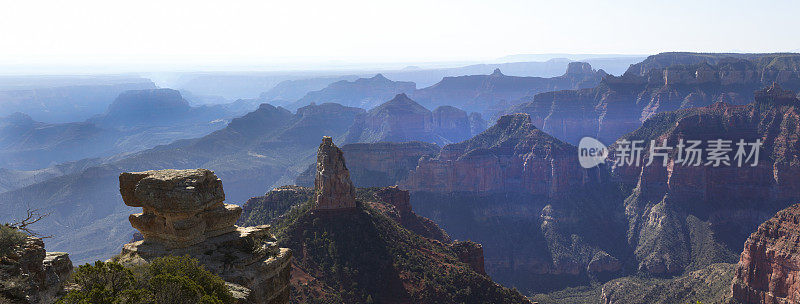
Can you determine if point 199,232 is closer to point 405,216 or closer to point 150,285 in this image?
point 150,285

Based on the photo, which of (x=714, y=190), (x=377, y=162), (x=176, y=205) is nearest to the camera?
(x=176, y=205)

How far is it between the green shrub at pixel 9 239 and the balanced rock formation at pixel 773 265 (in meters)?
95.8

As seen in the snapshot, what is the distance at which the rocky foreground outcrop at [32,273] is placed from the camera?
16.8 m

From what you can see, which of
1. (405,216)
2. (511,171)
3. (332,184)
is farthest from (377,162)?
(332,184)

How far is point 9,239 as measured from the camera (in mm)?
18203

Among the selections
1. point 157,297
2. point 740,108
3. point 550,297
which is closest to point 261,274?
point 157,297

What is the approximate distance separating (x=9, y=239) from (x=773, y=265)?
3940 inches

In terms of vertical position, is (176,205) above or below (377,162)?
above

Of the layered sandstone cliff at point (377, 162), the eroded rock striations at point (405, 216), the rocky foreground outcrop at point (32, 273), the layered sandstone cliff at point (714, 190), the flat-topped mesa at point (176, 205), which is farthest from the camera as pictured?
the layered sandstone cliff at point (377, 162)

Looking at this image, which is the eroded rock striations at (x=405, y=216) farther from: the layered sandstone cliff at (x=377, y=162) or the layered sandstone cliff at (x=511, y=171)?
the layered sandstone cliff at (x=377, y=162)

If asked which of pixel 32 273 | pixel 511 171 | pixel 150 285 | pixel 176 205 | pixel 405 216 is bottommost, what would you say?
pixel 511 171

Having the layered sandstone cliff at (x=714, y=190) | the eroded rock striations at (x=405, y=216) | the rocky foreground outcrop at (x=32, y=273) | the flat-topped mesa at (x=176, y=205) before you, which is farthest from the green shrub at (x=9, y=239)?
the layered sandstone cliff at (x=714, y=190)

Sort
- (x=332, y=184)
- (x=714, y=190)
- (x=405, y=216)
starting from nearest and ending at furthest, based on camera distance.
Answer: (x=332, y=184) → (x=405, y=216) → (x=714, y=190)

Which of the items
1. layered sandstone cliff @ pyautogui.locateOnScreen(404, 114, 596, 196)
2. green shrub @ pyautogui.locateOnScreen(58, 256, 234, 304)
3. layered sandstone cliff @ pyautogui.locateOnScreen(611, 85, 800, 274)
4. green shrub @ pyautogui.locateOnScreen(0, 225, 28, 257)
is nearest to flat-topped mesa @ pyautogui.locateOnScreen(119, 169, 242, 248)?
green shrub @ pyautogui.locateOnScreen(58, 256, 234, 304)
